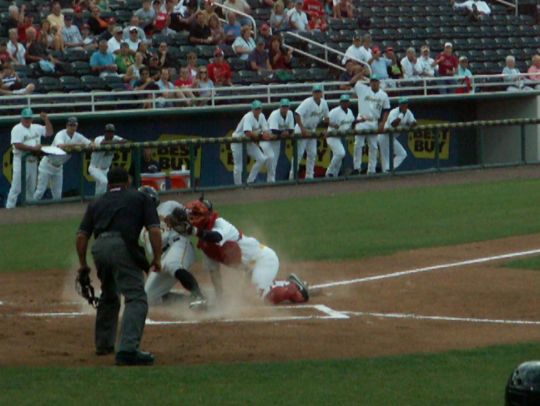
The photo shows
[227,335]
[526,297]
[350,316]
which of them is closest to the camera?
[227,335]

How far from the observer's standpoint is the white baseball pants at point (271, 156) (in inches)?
959

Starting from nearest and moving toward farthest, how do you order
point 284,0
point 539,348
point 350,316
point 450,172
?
1. point 539,348
2. point 350,316
3. point 450,172
4. point 284,0

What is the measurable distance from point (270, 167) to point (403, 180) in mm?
2816

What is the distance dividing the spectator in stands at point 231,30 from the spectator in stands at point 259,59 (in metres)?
0.49

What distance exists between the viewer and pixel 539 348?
9.92 metres

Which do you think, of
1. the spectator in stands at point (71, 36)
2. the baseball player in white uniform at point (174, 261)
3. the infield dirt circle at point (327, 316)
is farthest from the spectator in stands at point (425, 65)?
the baseball player in white uniform at point (174, 261)

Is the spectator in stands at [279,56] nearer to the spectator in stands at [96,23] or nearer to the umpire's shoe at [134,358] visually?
the spectator in stands at [96,23]

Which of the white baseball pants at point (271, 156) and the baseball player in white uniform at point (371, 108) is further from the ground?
the baseball player in white uniform at point (371, 108)

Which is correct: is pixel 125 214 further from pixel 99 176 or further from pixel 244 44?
pixel 244 44

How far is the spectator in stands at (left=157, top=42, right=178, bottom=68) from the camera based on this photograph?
2517 centimetres

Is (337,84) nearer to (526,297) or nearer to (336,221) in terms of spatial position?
(336,221)

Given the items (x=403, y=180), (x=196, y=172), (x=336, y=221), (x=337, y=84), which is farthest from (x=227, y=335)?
(x=337, y=84)

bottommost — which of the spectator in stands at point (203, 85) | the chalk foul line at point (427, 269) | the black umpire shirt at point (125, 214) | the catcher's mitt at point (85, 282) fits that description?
the chalk foul line at point (427, 269)

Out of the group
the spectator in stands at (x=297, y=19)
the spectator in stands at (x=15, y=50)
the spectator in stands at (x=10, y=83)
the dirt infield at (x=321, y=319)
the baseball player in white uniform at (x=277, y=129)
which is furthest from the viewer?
the spectator in stands at (x=297, y=19)
